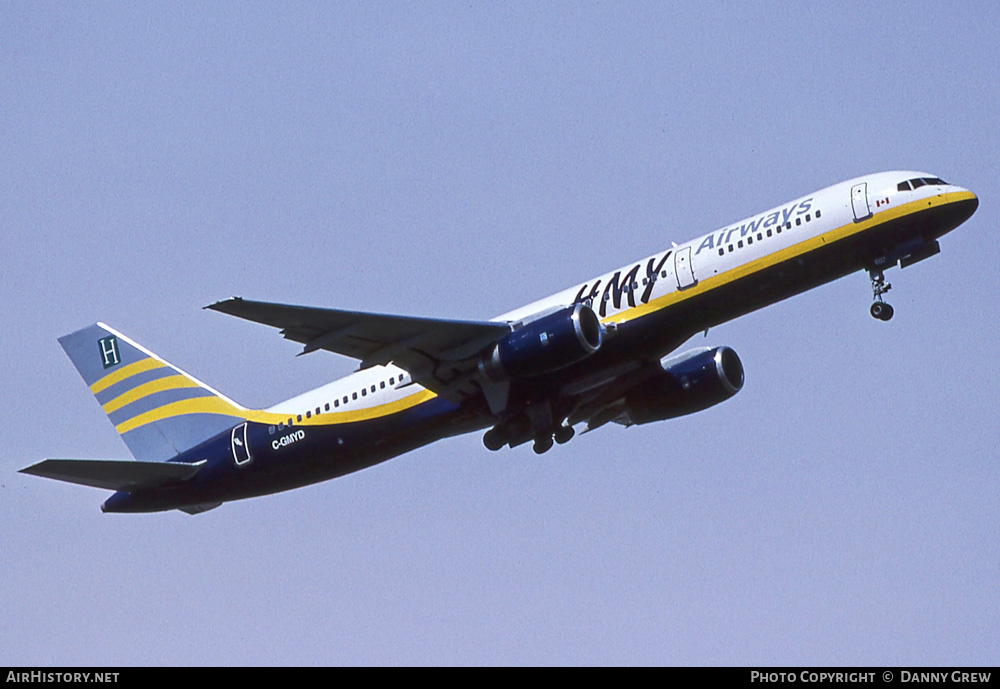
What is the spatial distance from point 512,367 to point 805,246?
28.3 feet

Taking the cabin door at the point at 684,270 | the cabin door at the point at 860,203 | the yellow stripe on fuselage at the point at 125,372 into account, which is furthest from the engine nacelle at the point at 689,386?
the yellow stripe on fuselage at the point at 125,372

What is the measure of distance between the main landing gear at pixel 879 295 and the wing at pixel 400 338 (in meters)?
10.1

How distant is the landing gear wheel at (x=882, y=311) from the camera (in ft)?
130

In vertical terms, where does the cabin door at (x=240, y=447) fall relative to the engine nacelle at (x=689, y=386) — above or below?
below

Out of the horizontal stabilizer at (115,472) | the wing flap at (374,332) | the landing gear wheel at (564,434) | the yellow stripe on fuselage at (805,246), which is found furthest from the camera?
the landing gear wheel at (564,434)

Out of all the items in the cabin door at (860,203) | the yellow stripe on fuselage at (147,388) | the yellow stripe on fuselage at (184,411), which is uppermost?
the cabin door at (860,203)

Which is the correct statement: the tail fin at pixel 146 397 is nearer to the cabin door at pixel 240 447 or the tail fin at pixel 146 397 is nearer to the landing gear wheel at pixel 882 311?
the cabin door at pixel 240 447

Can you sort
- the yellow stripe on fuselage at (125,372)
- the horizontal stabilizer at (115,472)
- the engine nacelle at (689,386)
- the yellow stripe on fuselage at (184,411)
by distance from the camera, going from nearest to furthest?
the horizontal stabilizer at (115,472) → the engine nacelle at (689,386) → the yellow stripe on fuselage at (184,411) → the yellow stripe on fuselage at (125,372)

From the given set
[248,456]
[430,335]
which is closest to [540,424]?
[430,335]

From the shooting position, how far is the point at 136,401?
4769 centimetres

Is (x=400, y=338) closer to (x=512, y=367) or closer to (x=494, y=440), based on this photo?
(x=512, y=367)

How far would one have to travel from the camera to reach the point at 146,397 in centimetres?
4753

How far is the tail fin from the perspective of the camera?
4609cm

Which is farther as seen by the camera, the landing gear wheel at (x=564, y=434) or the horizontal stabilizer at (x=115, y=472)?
the landing gear wheel at (x=564, y=434)
